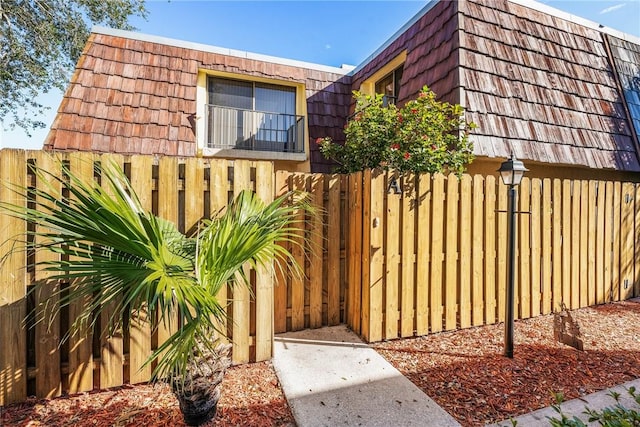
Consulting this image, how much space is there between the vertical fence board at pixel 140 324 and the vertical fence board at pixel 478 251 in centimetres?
→ 381

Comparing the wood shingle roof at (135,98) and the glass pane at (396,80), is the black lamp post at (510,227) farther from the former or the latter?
the wood shingle roof at (135,98)

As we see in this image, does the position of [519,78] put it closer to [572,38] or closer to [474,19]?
[474,19]

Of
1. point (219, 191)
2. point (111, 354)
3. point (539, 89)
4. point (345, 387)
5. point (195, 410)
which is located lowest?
point (345, 387)

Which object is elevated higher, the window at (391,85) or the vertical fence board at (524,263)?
the window at (391,85)

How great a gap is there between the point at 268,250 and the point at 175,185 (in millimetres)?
1174

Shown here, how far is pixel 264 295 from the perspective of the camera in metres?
3.08

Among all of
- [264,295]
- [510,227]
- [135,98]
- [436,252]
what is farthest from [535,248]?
[135,98]

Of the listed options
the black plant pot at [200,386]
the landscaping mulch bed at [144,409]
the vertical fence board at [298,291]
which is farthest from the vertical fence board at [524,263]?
the black plant pot at [200,386]

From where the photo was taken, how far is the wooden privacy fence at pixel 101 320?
240 cm

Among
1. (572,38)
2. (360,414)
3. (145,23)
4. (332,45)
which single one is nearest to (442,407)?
(360,414)

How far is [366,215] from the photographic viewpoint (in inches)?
137

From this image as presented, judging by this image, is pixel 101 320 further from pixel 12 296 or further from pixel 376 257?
pixel 376 257

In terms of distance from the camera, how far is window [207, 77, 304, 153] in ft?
28.5

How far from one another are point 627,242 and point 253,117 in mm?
9164
